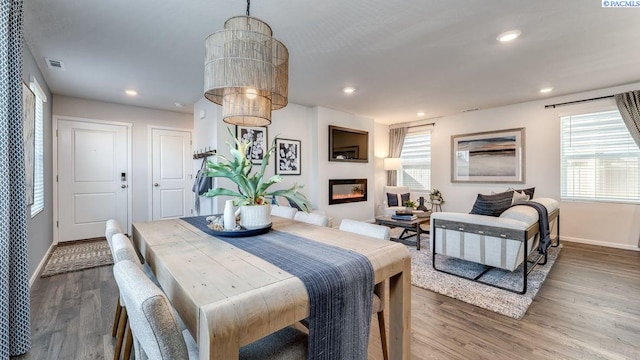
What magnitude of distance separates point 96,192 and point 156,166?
0.99 m

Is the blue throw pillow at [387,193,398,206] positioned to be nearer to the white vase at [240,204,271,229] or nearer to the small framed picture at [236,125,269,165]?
the small framed picture at [236,125,269,165]

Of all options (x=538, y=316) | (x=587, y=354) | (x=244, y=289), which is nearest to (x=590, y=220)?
(x=538, y=316)

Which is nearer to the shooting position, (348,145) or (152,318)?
(152,318)

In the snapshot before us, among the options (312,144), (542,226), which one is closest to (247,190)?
(542,226)

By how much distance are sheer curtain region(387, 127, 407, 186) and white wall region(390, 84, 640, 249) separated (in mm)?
761

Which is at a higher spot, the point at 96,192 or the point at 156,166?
the point at 156,166

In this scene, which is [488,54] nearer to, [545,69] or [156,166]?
[545,69]

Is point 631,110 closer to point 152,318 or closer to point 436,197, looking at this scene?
point 436,197

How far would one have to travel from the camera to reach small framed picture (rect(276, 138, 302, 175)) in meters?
4.66

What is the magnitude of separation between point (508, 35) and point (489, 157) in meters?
3.19

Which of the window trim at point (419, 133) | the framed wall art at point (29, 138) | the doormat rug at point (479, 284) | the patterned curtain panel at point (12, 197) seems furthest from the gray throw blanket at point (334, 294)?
the window trim at point (419, 133)

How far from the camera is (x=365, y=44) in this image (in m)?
2.59

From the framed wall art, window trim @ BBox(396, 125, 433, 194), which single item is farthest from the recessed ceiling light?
the framed wall art

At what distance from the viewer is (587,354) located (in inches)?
66.1
